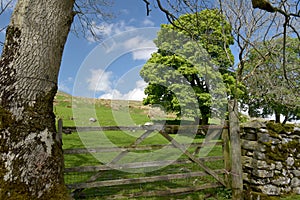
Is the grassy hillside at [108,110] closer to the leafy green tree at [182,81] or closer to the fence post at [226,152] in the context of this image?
the leafy green tree at [182,81]

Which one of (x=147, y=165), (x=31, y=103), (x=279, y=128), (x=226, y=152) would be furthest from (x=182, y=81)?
(x=31, y=103)

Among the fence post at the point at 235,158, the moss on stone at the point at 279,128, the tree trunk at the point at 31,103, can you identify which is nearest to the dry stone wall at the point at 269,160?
the moss on stone at the point at 279,128

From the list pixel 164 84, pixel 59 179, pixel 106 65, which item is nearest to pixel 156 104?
pixel 164 84

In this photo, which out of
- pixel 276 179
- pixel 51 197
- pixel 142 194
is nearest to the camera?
pixel 51 197

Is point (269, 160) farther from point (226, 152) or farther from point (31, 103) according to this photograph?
point (31, 103)

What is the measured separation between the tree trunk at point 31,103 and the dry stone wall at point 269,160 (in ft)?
11.1

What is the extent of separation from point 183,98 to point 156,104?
2274 millimetres

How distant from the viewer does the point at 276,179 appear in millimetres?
4465

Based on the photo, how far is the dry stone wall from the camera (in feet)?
14.4

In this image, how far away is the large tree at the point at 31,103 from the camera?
2506 millimetres

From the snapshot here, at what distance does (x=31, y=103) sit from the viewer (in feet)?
8.72

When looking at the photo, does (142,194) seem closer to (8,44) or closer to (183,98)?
(8,44)

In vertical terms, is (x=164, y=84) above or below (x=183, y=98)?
above

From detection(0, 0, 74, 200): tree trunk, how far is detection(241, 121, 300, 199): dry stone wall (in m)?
3.37
